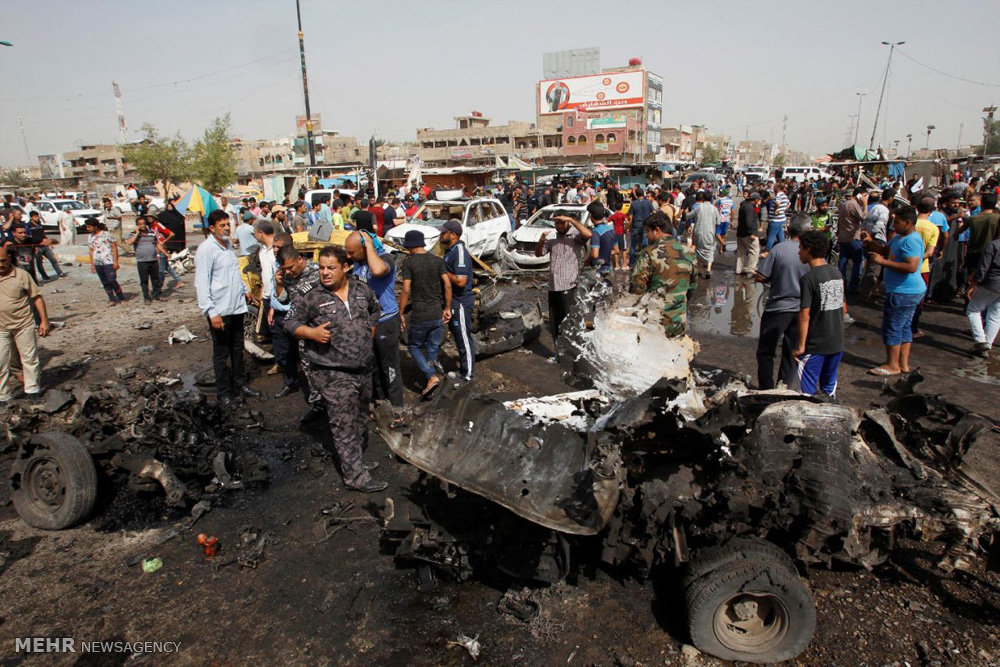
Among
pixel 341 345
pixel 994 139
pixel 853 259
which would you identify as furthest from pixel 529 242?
pixel 994 139

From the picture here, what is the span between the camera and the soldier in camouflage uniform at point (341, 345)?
3.95m

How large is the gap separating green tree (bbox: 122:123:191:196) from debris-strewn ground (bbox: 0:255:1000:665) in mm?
37898

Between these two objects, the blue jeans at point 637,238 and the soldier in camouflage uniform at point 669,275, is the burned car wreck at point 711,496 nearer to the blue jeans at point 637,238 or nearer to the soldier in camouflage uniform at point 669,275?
the soldier in camouflage uniform at point 669,275

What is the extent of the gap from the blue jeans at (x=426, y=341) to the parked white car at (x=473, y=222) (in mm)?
7262

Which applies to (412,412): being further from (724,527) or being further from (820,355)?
(820,355)

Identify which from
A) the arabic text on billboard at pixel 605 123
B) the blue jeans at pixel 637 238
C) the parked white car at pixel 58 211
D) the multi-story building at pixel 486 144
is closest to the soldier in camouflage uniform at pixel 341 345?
the blue jeans at pixel 637 238

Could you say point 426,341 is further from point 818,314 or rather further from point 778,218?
point 778,218

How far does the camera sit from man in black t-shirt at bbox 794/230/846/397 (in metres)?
4.37

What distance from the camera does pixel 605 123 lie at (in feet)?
219

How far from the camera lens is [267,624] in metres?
2.97

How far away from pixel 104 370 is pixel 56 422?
2.31 metres

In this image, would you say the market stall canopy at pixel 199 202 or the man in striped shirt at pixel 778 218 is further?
the man in striped shirt at pixel 778 218

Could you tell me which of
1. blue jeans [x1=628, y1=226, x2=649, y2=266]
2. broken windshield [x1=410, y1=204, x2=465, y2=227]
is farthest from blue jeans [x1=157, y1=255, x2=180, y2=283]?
blue jeans [x1=628, y1=226, x2=649, y2=266]

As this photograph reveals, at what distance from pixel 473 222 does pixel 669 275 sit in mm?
9590
